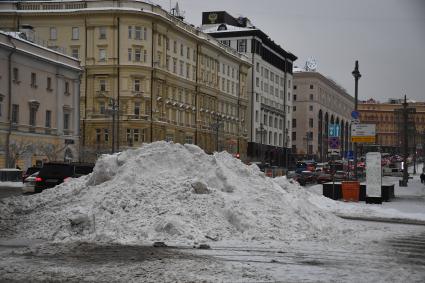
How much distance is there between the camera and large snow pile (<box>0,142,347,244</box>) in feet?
45.4

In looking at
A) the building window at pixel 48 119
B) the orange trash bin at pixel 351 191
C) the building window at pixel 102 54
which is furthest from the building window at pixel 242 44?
the orange trash bin at pixel 351 191

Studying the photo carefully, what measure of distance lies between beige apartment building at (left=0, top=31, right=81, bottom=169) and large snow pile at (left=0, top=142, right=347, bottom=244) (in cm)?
3094

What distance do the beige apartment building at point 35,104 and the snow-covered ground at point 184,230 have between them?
31.0 meters

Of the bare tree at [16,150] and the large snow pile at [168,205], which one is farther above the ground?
the bare tree at [16,150]

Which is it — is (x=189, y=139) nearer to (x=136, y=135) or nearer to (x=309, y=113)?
(x=136, y=135)

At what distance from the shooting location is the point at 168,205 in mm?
14695

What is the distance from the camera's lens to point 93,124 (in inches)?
2889

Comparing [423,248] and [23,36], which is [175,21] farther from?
[423,248]

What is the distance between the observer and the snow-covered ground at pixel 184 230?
10242 millimetres

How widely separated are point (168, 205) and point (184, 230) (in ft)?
4.14

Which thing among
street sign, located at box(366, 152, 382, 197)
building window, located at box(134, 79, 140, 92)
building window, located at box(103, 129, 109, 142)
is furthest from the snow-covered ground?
building window, located at box(134, 79, 140, 92)

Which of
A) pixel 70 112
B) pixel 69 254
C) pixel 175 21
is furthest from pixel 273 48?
pixel 69 254

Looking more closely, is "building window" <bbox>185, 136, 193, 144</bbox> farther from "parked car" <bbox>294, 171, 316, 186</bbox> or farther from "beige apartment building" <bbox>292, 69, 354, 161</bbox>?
"beige apartment building" <bbox>292, 69, 354, 161</bbox>

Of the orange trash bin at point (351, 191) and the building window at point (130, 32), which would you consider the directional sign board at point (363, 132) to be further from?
the building window at point (130, 32)
